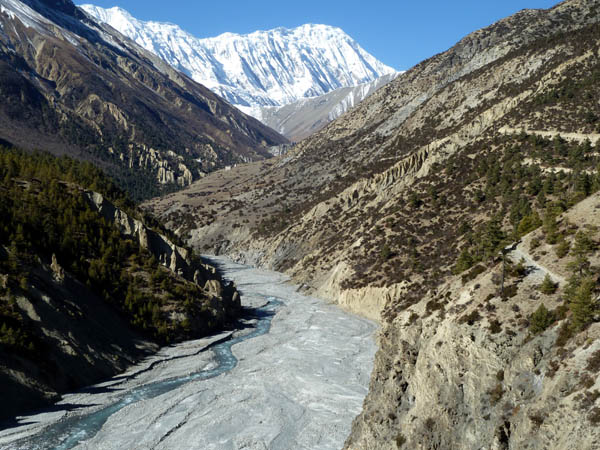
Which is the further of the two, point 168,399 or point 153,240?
point 153,240

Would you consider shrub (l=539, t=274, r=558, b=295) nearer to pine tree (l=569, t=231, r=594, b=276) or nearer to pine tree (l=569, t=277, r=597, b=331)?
pine tree (l=569, t=231, r=594, b=276)

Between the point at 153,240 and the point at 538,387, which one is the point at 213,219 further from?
the point at 538,387

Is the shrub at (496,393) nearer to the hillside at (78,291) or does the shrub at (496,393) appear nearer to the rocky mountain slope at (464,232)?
the rocky mountain slope at (464,232)

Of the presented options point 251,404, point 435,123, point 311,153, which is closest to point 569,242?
point 251,404

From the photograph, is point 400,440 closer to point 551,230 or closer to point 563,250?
point 563,250

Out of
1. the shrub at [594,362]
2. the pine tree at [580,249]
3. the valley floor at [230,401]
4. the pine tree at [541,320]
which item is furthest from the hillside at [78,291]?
the pine tree at [580,249]

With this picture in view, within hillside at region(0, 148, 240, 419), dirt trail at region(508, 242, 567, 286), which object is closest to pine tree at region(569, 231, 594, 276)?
dirt trail at region(508, 242, 567, 286)
